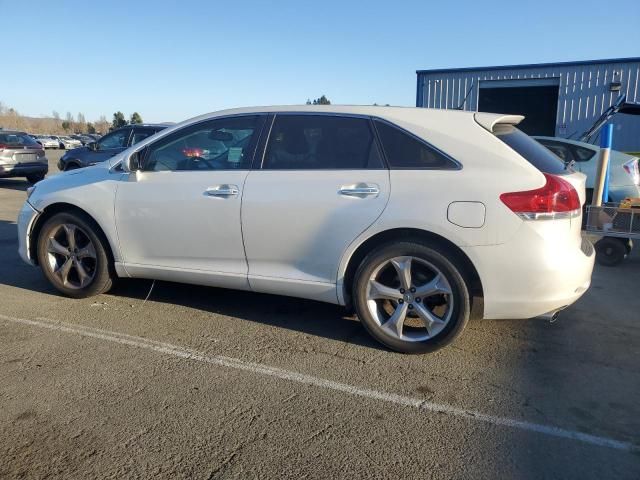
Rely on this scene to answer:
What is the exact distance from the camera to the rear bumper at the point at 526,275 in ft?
11.6

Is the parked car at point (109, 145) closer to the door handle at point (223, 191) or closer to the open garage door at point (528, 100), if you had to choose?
the door handle at point (223, 191)

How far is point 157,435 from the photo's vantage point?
286 centimetres

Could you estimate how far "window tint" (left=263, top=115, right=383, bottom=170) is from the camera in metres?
4.01

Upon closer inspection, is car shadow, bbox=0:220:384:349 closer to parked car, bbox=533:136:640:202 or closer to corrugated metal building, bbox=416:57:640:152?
parked car, bbox=533:136:640:202

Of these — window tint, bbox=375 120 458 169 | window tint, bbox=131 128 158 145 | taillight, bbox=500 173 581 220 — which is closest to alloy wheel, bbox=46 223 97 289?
window tint, bbox=375 120 458 169

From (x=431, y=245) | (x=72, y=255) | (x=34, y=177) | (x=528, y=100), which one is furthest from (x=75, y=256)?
(x=528, y=100)

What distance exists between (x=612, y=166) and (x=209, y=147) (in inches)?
233

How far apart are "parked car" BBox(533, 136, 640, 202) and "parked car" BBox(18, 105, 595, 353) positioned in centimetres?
411

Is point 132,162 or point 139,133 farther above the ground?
point 139,133

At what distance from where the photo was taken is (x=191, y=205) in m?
4.40

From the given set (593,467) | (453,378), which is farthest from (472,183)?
(593,467)

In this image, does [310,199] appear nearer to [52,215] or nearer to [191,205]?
[191,205]

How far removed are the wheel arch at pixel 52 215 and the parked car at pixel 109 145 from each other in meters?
6.90

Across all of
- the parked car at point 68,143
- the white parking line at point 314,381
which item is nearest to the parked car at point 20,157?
the white parking line at point 314,381
